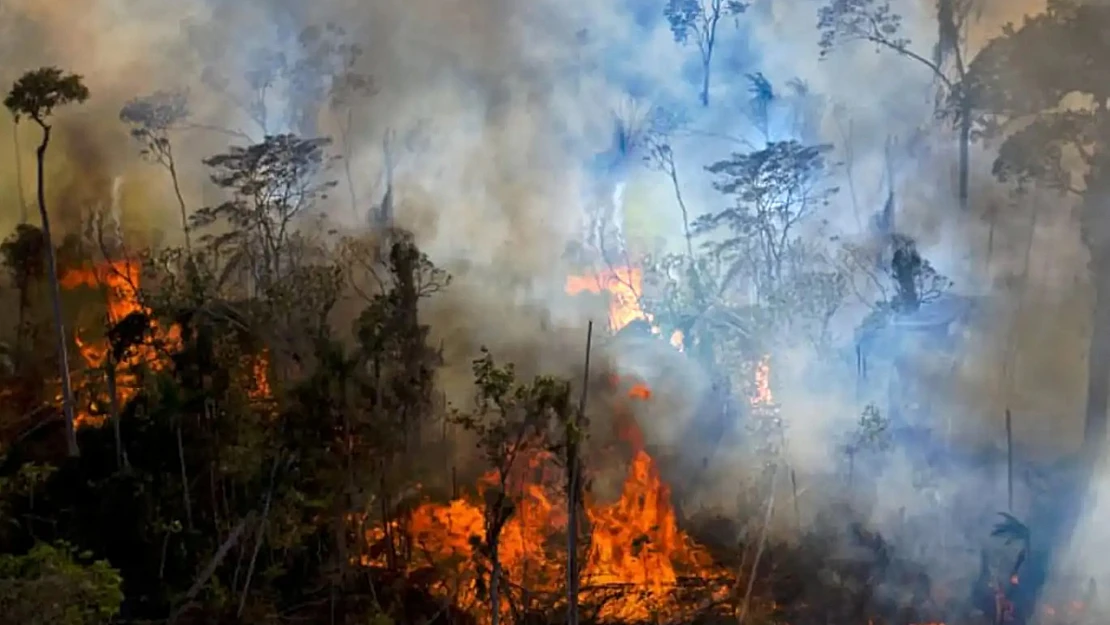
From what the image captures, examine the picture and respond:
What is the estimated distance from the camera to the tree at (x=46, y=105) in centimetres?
394

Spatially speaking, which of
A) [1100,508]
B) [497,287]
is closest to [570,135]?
[497,287]

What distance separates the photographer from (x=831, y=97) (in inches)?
167

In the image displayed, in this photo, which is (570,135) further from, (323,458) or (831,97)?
(323,458)

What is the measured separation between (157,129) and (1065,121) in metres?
3.55

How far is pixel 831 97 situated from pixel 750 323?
0.97 metres

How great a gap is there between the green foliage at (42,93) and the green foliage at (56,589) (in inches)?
63.5

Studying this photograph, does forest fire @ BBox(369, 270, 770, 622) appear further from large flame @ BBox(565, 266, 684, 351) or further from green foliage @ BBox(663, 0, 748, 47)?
green foliage @ BBox(663, 0, 748, 47)

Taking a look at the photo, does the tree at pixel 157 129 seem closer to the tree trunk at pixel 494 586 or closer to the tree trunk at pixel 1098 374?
the tree trunk at pixel 494 586

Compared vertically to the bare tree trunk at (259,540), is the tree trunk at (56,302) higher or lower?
higher

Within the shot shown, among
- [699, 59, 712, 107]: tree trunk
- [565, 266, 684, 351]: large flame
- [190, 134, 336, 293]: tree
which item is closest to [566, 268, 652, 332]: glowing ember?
[565, 266, 684, 351]: large flame

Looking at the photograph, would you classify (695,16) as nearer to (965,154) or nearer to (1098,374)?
(965,154)

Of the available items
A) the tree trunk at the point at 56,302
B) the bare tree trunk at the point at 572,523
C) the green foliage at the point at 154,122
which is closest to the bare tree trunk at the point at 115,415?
the tree trunk at the point at 56,302

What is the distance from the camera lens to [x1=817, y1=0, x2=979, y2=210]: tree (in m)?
4.23

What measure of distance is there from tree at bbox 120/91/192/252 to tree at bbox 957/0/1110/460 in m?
3.14
